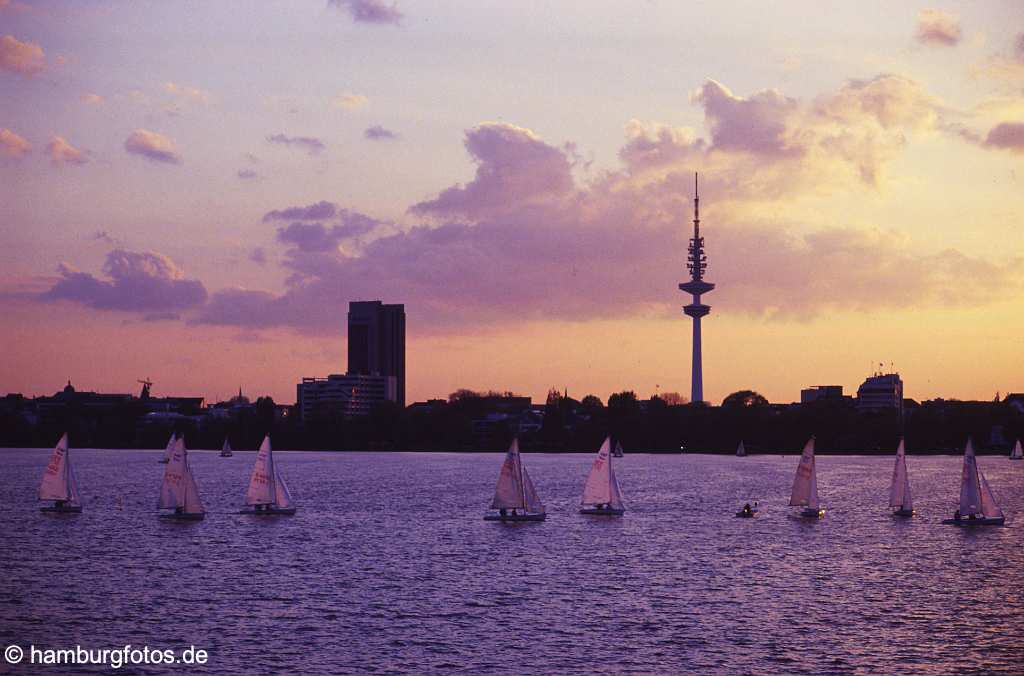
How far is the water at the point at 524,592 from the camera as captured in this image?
62.3 meters

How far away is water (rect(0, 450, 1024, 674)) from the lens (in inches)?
2452

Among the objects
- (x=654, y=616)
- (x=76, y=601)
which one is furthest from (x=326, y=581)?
(x=654, y=616)

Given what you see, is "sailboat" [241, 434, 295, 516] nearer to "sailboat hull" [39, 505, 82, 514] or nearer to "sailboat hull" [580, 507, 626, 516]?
"sailboat hull" [39, 505, 82, 514]

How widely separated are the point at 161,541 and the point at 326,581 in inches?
1128

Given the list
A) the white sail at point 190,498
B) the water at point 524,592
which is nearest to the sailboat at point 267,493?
the water at point 524,592

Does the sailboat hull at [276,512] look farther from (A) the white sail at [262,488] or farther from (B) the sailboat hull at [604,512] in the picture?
(B) the sailboat hull at [604,512]

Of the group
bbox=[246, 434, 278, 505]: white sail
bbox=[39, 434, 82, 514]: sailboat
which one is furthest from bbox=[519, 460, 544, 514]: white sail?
bbox=[39, 434, 82, 514]: sailboat

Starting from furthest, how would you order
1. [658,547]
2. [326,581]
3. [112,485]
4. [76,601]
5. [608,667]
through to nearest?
[112,485], [658,547], [326,581], [76,601], [608,667]

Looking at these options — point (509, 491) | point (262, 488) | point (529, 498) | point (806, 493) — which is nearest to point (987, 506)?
point (806, 493)

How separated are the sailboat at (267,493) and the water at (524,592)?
1.43m

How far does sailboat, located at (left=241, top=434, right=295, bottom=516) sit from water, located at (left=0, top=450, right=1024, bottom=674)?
4.68 ft

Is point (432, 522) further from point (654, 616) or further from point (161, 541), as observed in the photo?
point (654, 616)

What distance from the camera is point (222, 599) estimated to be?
253ft

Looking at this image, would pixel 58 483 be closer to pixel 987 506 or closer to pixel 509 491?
pixel 509 491
